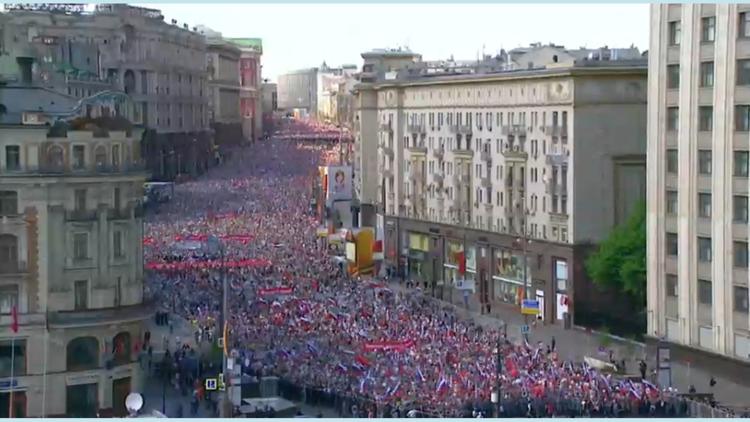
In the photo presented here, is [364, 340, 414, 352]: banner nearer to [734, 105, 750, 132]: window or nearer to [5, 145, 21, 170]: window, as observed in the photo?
[5, 145, 21, 170]: window

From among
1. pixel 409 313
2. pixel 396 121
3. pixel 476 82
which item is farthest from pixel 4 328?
pixel 396 121

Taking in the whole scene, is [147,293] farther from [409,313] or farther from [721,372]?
[721,372]

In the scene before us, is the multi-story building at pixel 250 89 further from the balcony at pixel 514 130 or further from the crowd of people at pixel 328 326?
the balcony at pixel 514 130

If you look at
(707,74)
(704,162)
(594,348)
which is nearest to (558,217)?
(594,348)

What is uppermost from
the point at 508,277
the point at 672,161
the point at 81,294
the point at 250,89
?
the point at 250,89

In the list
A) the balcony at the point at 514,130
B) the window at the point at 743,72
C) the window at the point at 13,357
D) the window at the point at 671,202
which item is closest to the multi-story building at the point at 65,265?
the window at the point at 13,357

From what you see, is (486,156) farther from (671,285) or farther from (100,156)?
(100,156)
